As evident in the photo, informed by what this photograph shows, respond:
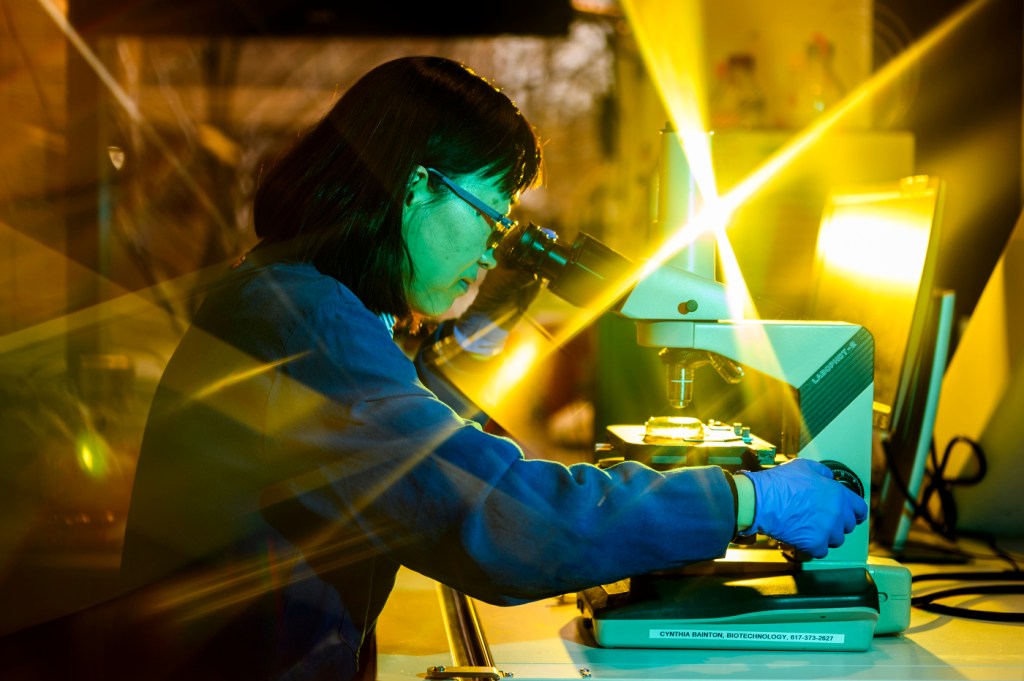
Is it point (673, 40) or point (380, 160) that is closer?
point (380, 160)

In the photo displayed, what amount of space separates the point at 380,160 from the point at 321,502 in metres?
0.39

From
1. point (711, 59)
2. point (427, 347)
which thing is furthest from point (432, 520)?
point (711, 59)

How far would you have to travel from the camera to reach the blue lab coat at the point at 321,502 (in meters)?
0.85

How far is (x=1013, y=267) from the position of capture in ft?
5.38

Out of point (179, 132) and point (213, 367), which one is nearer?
point (213, 367)

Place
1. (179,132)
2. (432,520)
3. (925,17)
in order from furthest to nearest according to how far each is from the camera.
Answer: (179,132) → (925,17) → (432,520)

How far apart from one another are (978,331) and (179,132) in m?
4.52

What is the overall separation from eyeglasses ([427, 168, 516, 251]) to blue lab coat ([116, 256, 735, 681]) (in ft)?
0.61

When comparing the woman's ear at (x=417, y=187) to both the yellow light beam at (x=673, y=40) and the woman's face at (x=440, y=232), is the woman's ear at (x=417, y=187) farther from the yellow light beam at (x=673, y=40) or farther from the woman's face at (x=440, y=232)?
the yellow light beam at (x=673, y=40)

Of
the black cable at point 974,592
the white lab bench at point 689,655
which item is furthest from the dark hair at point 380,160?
the black cable at point 974,592

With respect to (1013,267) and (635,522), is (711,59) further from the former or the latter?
(635,522)

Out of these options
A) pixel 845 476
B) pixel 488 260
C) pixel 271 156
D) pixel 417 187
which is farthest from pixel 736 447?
pixel 271 156

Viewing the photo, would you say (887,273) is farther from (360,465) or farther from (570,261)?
(360,465)

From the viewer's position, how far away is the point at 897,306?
1465 millimetres
